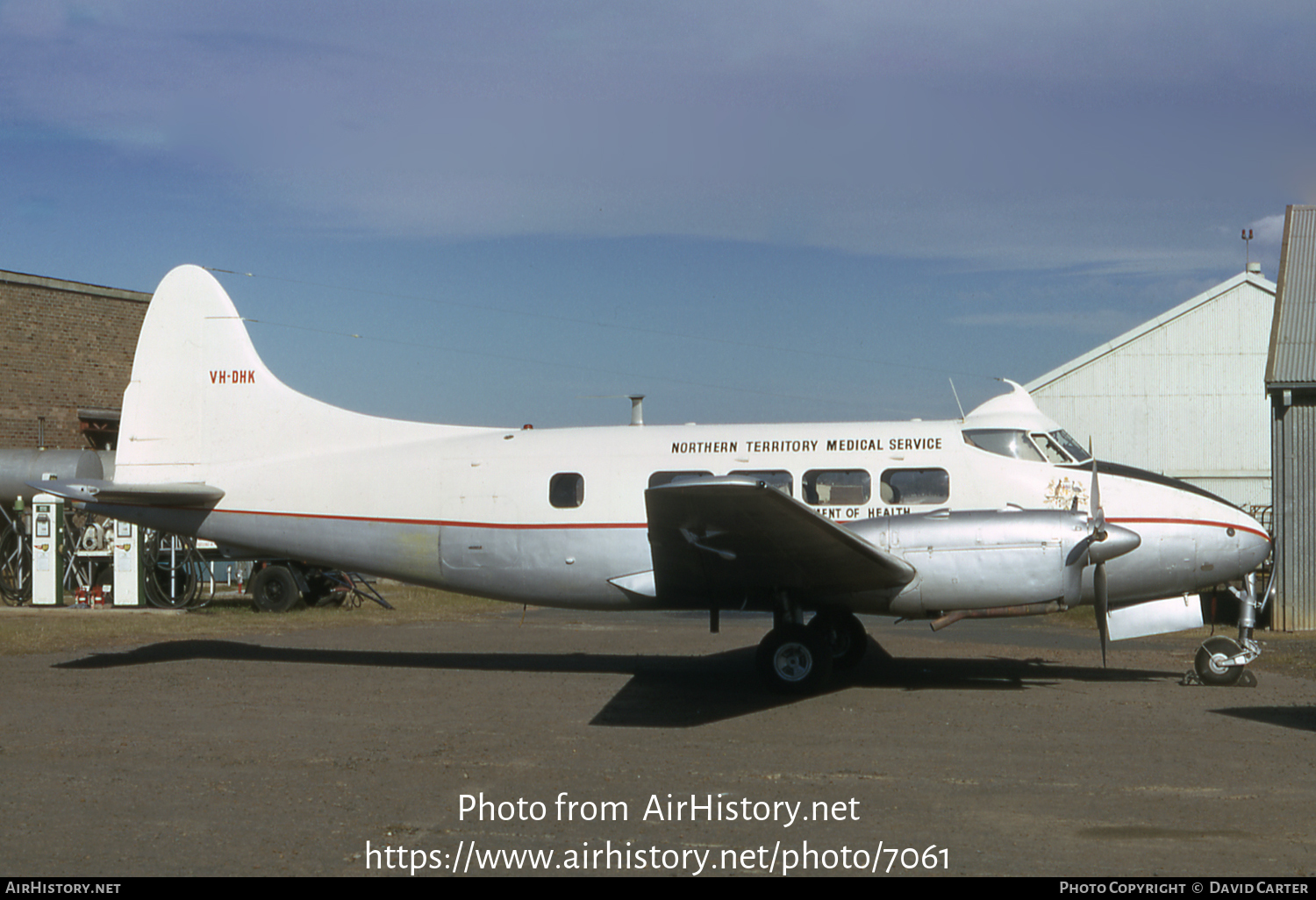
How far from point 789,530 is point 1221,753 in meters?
3.89

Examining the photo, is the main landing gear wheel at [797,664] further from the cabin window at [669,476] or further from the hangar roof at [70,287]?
the hangar roof at [70,287]

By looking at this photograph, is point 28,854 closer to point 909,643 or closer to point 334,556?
point 334,556

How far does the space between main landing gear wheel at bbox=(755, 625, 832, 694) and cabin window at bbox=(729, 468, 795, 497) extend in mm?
1700

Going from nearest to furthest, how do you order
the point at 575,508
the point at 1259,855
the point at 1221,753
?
1. the point at 1259,855
2. the point at 1221,753
3. the point at 575,508

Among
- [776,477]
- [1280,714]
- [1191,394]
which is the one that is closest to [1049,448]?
[776,477]

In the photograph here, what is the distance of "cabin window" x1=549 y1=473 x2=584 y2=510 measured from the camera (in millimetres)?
12562

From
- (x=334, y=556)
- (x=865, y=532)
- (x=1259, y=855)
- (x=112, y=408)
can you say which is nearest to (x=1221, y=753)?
(x=1259, y=855)

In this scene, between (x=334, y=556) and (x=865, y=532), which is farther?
(x=334, y=556)

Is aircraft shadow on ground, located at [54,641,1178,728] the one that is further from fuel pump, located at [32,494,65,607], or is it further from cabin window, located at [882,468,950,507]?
fuel pump, located at [32,494,65,607]

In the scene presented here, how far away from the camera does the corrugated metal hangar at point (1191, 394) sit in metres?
31.2

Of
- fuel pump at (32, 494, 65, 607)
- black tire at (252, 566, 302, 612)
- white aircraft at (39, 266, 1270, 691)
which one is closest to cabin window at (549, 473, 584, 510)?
white aircraft at (39, 266, 1270, 691)

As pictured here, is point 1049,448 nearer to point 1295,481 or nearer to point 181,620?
point 1295,481

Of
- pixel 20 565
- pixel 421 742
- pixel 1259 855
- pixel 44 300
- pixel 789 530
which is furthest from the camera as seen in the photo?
pixel 44 300

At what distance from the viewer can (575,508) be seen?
12516 mm
